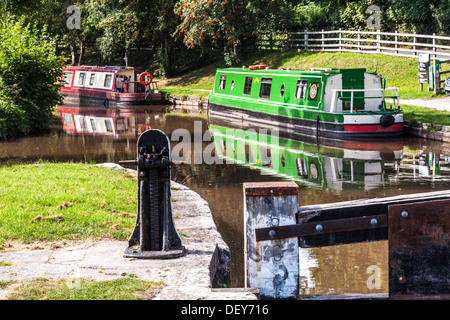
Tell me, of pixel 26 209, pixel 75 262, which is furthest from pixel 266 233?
pixel 26 209

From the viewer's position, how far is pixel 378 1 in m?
33.1

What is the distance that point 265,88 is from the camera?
22.8 metres

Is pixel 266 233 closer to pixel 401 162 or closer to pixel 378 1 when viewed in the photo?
pixel 401 162

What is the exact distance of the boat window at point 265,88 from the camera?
74.0ft

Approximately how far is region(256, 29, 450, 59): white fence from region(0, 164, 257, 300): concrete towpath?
22.5 meters

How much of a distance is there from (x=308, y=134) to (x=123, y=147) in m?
5.73

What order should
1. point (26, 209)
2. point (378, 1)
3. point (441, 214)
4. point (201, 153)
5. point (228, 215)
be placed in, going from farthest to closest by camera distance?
1. point (378, 1)
2. point (201, 153)
3. point (228, 215)
4. point (26, 209)
5. point (441, 214)

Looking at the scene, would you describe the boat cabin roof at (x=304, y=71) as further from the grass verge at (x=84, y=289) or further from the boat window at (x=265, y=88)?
the grass verge at (x=84, y=289)

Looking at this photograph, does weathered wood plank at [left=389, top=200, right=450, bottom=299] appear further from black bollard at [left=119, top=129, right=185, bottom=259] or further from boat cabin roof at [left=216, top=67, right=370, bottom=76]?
boat cabin roof at [left=216, top=67, right=370, bottom=76]

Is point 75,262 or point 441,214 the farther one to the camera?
point 75,262

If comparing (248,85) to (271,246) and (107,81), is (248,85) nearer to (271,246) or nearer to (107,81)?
(107,81)
